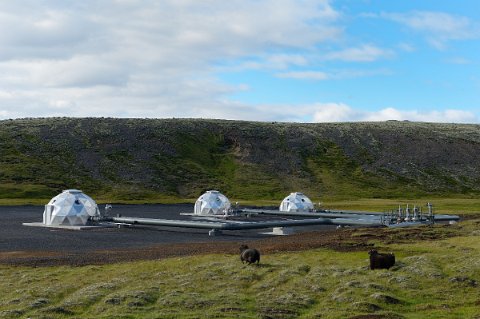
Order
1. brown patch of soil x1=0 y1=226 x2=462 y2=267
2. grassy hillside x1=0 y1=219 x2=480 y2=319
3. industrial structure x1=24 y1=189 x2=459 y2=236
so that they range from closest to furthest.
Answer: grassy hillside x1=0 y1=219 x2=480 y2=319
brown patch of soil x1=0 y1=226 x2=462 y2=267
industrial structure x1=24 y1=189 x2=459 y2=236

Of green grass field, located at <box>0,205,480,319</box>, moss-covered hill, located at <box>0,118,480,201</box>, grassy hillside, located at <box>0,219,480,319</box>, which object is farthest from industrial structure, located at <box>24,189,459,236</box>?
moss-covered hill, located at <box>0,118,480,201</box>

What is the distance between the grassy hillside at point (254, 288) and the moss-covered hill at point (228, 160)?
8012 centimetres

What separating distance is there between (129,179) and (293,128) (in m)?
71.8

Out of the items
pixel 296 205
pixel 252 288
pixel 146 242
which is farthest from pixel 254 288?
pixel 296 205

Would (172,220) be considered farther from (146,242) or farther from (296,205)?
(296,205)

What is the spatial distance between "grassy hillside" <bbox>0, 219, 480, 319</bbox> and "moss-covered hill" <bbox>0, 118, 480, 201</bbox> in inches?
3154

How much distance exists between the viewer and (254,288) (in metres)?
27.1

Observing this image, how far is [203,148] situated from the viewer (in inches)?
6373

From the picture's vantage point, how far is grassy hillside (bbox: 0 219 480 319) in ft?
75.8

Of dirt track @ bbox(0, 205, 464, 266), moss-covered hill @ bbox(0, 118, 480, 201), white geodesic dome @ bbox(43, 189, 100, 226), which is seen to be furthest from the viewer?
moss-covered hill @ bbox(0, 118, 480, 201)

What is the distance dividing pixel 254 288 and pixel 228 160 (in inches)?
5011

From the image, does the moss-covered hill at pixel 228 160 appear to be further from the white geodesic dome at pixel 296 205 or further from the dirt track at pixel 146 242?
the dirt track at pixel 146 242

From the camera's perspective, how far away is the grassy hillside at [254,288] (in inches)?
909

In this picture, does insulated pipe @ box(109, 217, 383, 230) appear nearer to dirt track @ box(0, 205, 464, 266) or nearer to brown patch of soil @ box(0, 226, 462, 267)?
dirt track @ box(0, 205, 464, 266)
